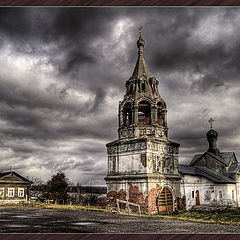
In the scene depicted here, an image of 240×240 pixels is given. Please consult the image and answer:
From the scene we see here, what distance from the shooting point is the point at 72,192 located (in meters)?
29.6

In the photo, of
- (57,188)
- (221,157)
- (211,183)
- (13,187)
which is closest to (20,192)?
(13,187)

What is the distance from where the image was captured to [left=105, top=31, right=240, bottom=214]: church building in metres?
18.9

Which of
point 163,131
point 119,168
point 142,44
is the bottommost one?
point 119,168

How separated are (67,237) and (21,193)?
70.1 ft

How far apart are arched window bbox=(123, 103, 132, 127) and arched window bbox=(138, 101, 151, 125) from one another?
662 millimetres

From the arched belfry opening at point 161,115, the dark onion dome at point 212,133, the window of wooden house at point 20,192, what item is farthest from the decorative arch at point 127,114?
the dark onion dome at point 212,133

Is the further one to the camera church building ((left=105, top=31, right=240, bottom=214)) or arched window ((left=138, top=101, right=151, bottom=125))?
arched window ((left=138, top=101, right=151, bottom=125))

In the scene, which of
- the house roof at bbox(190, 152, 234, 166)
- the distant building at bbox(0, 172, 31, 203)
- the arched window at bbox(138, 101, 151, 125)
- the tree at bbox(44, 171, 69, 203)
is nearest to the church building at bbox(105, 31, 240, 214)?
the arched window at bbox(138, 101, 151, 125)

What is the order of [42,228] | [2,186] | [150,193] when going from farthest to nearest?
[2,186] → [150,193] → [42,228]

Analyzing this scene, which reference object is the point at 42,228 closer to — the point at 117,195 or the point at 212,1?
the point at 212,1

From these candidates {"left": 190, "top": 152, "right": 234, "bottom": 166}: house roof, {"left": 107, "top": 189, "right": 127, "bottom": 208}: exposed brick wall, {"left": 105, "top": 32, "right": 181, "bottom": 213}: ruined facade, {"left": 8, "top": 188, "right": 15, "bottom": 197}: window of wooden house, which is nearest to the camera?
{"left": 105, "top": 32, "right": 181, "bottom": 213}: ruined facade

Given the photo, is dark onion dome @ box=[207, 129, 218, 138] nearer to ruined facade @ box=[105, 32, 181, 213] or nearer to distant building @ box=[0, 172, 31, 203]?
ruined facade @ box=[105, 32, 181, 213]

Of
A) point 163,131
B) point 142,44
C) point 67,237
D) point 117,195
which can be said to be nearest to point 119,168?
point 117,195

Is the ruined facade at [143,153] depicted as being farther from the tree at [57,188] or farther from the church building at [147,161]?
the tree at [57,188]
